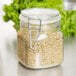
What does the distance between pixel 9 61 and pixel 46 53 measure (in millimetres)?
134

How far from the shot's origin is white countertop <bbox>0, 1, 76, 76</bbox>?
0.71 metres

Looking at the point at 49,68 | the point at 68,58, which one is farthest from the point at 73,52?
the point at 49,68

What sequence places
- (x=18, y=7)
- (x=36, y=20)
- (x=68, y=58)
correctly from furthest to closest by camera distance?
(x=18, y=7) → (x=68, y=58) → (x=36, y=20)

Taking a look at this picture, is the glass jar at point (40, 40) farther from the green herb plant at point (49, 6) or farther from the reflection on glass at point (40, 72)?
the green herb plant at point (49, 6)

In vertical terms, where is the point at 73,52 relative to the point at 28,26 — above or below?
below

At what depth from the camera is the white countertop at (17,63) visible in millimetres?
706

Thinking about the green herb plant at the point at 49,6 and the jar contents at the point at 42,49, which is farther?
the green herb plant at the point at 49,6

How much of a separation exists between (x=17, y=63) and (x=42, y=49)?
0.11 meters

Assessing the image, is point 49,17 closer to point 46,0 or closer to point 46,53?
point 46,53

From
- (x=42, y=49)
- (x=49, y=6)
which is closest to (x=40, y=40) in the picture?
(x=42, y=49)

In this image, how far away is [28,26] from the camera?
0.70m

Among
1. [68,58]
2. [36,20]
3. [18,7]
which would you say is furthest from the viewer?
[18,7]

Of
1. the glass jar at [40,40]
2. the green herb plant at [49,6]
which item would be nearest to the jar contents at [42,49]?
the glass jar at [40,40]

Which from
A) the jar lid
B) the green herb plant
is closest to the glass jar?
the jar lid
